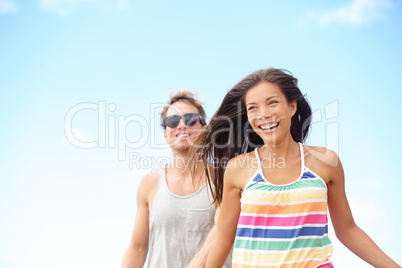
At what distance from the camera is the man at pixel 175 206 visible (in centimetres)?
595

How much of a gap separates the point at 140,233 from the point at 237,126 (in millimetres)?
2717

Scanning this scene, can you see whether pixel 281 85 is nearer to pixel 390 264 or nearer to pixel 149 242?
pixel 390 264

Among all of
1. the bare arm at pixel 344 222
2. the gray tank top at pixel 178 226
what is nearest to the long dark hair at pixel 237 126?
the bare arm at pixel 344 222

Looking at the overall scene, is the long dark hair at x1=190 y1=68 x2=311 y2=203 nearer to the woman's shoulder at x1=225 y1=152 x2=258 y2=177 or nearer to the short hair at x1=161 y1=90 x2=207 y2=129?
the woman's shoulder at x1=225 y1=152 x2=258 y2=177

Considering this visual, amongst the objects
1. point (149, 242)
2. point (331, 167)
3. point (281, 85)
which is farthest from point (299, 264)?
point (149, 242)

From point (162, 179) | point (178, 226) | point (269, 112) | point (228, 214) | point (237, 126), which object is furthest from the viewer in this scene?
point (162, 179)

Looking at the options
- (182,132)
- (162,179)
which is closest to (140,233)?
(162,179)

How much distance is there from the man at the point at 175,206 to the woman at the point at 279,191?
1262 millimetres

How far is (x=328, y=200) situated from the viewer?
4.11 m

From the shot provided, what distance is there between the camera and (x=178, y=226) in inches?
238

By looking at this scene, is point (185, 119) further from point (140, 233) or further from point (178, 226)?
point (140, 233)

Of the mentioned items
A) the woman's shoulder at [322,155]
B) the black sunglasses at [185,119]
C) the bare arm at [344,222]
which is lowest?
the bare arm at [344,222]

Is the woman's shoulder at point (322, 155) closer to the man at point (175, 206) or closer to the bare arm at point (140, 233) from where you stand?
the man at point (175, 206)

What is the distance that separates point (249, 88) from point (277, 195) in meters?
0.96
